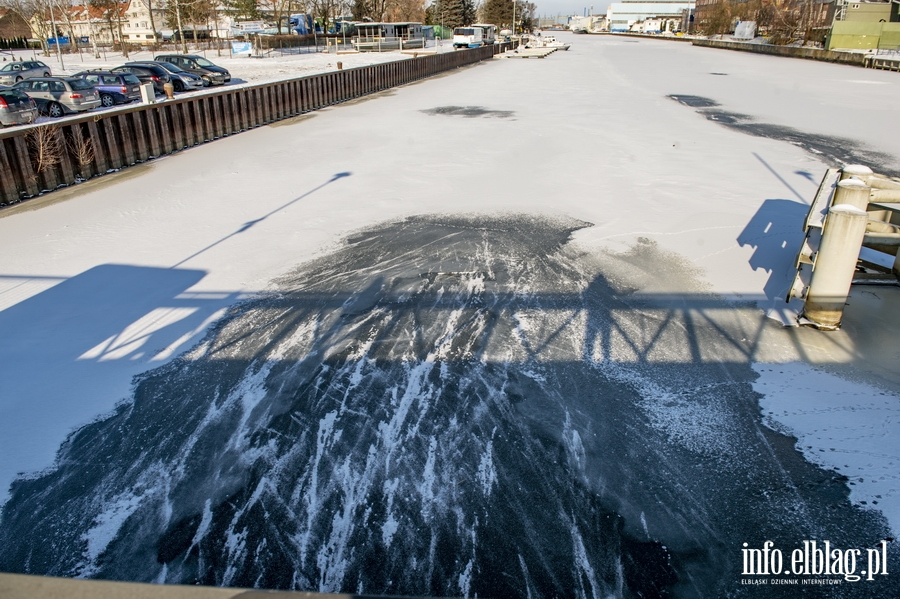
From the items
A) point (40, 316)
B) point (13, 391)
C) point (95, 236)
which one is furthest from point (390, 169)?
point (13, 391)

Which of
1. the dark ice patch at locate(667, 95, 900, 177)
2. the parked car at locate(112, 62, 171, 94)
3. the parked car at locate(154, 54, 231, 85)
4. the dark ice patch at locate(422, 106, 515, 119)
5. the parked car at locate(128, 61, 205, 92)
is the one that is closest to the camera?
the dark ice patch at locate(667, 95, 900, 177)

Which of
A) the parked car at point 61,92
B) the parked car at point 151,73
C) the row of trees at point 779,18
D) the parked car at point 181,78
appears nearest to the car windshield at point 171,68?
the parked car at point 181,78

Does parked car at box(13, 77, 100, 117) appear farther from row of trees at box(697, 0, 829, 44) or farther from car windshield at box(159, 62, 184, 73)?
row of trees at box(697, 0, 829, 44)

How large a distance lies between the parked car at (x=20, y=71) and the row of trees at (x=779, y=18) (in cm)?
7058

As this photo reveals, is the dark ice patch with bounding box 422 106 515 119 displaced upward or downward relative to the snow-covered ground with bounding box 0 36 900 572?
upward

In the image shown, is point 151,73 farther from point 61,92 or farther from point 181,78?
point 61,92

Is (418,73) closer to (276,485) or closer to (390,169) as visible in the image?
(390,169)

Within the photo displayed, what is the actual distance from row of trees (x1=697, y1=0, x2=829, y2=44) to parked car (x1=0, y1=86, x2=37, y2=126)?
72927 mm

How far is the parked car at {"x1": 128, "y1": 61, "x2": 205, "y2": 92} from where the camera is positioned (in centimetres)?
2666

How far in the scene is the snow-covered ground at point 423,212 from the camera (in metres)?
5.34

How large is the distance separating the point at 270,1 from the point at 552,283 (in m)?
86.4

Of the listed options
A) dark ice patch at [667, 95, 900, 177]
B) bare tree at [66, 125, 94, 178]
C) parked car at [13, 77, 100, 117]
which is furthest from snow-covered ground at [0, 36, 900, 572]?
parked car at [13, 77, 100, 117]

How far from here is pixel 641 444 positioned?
4.79 m

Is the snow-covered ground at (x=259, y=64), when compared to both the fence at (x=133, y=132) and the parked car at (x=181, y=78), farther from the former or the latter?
the fence at (x=133, y=132)
